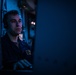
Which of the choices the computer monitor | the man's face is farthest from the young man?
the computer monitor

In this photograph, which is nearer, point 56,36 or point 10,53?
point 56,36

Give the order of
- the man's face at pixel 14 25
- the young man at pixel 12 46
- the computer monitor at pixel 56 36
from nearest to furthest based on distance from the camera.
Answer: the computer monitor at pixel 56 36
the young man at pixel 12 46
the man's face at pixel 14 25

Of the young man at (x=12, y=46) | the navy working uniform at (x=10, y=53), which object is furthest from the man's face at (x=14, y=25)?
the navy working uniform at (x=10, y=53)

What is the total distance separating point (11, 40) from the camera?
1.58 metres

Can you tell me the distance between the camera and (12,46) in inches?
57.4

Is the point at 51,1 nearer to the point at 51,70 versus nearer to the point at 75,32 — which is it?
the point at 75,32

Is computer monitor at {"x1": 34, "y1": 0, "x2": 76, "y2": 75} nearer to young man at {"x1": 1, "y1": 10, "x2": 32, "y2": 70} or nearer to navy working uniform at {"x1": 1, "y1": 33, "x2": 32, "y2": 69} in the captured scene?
young man at {"x1": 1, "y1": 10, "x2": 32, "y2": 70}

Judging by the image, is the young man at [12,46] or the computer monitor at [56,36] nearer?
the computer monitor at [56,36]

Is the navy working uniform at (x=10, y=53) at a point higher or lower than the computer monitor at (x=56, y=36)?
lower

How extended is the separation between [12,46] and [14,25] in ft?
0.93

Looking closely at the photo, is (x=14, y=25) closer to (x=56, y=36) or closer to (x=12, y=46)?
(x=12, y=46)

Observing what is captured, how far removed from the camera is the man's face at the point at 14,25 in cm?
163

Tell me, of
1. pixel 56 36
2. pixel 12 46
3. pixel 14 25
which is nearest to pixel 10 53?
pixel 12 46

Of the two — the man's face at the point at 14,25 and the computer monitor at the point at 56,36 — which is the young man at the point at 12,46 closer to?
the man's face at the point at 14,25
